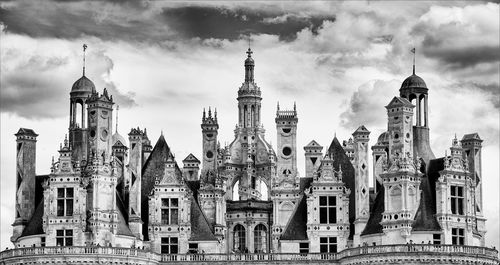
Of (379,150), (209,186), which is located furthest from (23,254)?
(379,150)

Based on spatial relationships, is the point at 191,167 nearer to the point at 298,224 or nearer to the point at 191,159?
the point at 191,159

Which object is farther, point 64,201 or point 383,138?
point 383,138

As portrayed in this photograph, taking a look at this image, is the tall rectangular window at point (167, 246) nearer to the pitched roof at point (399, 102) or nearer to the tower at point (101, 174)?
the tower at point (101, 174)

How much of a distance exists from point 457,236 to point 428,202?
3.09 metres

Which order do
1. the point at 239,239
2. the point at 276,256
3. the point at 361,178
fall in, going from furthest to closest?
1. the point at 239,239
2. the point at 276,256
3. the point at 361,178

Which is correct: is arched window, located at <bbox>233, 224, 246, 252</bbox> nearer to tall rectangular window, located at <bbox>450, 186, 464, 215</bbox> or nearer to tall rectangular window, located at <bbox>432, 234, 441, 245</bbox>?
tall rectangular window, located at <bbox>432, 234, 441, 245</bbox>

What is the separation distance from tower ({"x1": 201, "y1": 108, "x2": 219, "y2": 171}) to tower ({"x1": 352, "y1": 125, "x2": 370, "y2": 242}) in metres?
12.2

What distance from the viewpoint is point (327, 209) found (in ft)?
421

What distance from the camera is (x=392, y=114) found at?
127 m

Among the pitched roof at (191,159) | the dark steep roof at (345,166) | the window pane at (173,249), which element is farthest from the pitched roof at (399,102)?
the window pane at (173,249)

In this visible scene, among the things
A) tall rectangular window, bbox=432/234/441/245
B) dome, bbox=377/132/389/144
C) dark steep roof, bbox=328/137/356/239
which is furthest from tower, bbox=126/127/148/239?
tall rectangular window, bbox=432/234/441/245

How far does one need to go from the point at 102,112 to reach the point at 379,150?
20086 millimetres

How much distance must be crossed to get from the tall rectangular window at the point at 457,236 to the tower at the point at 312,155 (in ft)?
43.2

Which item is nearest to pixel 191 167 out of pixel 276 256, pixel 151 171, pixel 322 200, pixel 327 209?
pixel 151 171
